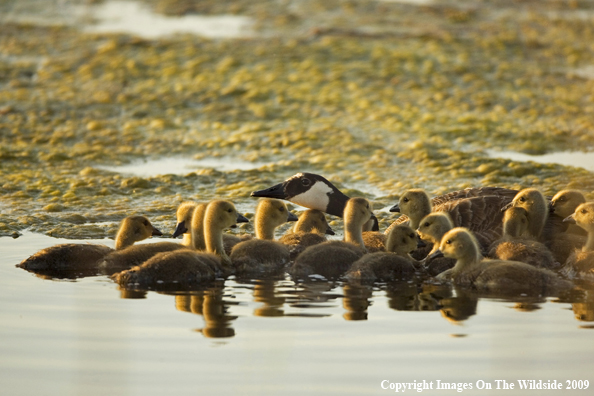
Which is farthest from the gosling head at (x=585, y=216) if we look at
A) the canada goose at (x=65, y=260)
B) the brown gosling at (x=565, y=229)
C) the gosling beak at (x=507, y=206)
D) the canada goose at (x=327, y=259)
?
the canada goose at (x=65, y=260)

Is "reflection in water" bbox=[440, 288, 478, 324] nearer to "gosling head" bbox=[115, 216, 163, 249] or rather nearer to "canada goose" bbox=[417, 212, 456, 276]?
"canada goose" bbox=[417, 212, 456, 276]

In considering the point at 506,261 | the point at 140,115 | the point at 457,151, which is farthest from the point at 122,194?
the point at 506,261

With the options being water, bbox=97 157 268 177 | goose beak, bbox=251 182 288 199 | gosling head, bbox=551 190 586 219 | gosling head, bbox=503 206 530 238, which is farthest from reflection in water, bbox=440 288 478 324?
water, bbox=97 157 268 177

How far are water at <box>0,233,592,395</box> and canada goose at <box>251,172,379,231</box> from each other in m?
2.57

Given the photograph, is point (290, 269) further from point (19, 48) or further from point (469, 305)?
point (19, 48)

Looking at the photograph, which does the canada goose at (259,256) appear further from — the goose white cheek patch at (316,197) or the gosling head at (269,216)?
the goose white cheek patch at (316,197)

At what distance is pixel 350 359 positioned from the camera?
5.25 meters

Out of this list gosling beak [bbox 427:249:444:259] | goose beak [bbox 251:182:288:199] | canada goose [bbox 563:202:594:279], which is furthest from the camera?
goose beak [bbox 251:182:288:199]

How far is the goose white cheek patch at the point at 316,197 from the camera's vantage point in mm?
9836

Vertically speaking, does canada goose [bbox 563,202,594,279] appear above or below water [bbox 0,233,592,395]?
above

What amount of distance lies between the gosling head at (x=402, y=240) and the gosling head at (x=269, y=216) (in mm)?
1211

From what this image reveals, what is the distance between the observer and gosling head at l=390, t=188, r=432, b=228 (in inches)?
344

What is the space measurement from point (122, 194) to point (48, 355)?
19.3 ft

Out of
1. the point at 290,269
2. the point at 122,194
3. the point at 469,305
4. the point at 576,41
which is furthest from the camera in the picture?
the point at 576,41
